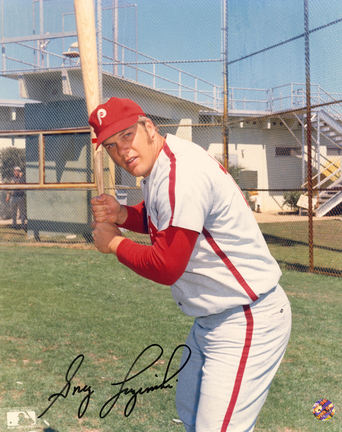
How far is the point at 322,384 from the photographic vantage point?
15.1 ft

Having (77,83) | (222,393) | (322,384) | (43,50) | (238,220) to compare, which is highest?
(43,50)

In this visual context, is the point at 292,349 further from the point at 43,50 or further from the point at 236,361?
the point at 43,50

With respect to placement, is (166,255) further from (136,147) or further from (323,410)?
(323,410)

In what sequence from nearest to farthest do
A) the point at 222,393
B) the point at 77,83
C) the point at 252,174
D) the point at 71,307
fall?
the point at 222,393 < the point at 71,307 < the point at 77,83 < the point at 252,174

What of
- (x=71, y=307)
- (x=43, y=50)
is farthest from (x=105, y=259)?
(x=43, y=50)

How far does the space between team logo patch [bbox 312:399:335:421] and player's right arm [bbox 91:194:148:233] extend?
2.23 meters

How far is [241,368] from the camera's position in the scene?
222cm

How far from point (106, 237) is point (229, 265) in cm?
59

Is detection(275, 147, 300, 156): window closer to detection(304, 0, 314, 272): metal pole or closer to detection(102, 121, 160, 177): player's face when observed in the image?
detection(304, 0, 314, 272): metal pole

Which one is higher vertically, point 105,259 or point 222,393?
point 222,393

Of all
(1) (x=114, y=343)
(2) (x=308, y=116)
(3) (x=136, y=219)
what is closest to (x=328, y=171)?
(2) (x=308, y=116)

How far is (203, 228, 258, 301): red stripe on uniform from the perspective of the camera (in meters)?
2.17

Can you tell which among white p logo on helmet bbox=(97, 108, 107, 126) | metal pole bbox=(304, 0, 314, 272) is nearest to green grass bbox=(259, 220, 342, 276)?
metal pole bbox=(304, 0, 314, 272)

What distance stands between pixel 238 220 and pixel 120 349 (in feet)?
11.8
